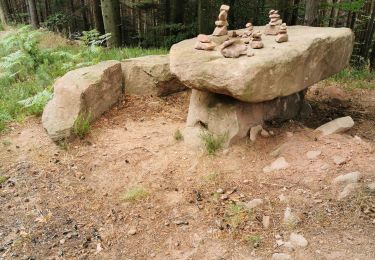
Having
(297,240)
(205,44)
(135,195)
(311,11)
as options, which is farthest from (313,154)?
(311,11)

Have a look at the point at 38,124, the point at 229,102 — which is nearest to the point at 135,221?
the point at 229,102

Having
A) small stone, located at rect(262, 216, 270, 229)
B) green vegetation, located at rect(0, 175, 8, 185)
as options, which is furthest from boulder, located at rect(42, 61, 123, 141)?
small stone, located at rect(262, 216, 270, 229)

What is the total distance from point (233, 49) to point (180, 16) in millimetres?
8542

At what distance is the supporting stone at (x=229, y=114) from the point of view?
4750mm

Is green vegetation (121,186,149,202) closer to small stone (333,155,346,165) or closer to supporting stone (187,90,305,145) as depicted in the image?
supporting stone (187,90,305,145)

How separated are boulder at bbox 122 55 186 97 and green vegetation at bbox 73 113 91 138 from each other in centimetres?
126

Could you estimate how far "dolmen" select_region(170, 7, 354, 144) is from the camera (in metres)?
4.25

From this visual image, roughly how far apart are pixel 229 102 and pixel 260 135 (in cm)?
58

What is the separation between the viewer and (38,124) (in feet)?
19.1

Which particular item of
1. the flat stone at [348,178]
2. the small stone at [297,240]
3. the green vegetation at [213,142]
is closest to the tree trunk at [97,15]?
the green vegetation at [213,142]

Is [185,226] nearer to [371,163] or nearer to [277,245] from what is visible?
[277,245]

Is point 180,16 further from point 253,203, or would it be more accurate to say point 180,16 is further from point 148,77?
point 253,203

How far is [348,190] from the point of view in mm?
3793

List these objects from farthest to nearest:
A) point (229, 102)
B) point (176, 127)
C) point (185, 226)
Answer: point (176, 127) → point (229, 102) → point (185, 226)
